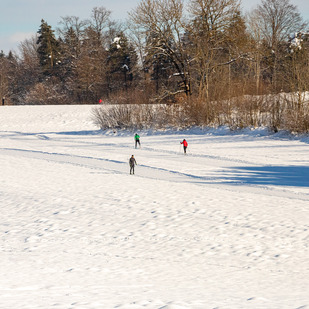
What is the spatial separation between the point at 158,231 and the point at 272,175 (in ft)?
31.2

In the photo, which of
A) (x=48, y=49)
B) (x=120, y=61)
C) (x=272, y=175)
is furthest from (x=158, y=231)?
(x=48, y=49)

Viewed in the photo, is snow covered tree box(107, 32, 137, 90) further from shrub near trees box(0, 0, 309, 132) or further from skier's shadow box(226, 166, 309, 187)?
skier's shadow box(226, 166, 309, 187)

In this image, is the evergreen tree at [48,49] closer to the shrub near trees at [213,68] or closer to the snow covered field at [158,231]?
the shrub near trees at [213,68]

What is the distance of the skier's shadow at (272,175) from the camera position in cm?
1831

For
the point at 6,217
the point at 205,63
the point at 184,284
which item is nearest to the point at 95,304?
the point at 184,284

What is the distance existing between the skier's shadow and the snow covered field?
46 millimetres

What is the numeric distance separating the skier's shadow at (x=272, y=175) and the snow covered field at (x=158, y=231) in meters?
0.05

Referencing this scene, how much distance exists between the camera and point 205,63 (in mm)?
41781

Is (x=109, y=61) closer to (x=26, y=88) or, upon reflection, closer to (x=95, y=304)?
(x=26, y=88)

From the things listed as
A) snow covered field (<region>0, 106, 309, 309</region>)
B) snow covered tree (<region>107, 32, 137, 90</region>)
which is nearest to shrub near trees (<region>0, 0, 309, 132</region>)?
snow covered tree (<region>107, 32, 137, 90</region>)

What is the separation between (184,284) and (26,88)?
7994 centimetres

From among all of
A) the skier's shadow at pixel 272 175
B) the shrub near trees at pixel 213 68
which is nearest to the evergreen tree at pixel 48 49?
the shrub near trees at pixel 213 68

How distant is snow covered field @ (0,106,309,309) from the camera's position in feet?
24.8

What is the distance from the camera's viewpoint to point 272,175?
1989 cm
